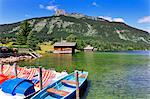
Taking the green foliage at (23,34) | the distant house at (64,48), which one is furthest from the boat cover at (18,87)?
the distant house at (64,48)

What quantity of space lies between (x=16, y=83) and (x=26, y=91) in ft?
2.59

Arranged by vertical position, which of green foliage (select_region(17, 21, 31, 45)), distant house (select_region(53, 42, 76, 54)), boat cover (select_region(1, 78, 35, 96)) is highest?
green foliage (select_region(17, 21, 31, 45))

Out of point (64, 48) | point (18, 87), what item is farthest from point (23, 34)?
point (18, 87)

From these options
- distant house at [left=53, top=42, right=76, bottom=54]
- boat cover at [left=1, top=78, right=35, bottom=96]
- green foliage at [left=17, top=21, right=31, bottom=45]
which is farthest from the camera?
distant house at [left=53, top=42, right=76, bottom=54]

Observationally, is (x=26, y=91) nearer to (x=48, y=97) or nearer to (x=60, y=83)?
(x=48, y=97)

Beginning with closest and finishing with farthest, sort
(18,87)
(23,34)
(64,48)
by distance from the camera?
1. (18,87)
2. (23,34)
3. (64,48)

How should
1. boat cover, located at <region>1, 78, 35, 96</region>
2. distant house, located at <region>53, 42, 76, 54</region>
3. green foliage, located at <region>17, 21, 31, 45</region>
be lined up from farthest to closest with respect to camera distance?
distant house, located at <region>53, 42, 76, 54</region>, green foliage, located at <region>17, 21, 31, 45</region>, boat cover, located at <region>1, 78, 35, 96</region>

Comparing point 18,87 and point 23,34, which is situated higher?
point 23,34

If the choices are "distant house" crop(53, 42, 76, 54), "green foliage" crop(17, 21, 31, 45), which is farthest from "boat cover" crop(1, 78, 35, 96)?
"distant house" crop(53, 42, 76, 54)

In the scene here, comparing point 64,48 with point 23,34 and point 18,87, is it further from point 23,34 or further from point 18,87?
point 18,87

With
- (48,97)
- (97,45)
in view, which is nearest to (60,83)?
(48,97)

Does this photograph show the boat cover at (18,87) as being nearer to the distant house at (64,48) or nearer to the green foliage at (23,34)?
the green foliage at (23,34)

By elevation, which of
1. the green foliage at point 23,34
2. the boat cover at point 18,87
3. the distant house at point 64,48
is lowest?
the boat cover at point 18,87

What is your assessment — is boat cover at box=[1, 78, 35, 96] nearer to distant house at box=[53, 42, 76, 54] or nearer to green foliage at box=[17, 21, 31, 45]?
green foliage at box=[17, 21, 31, 45]
